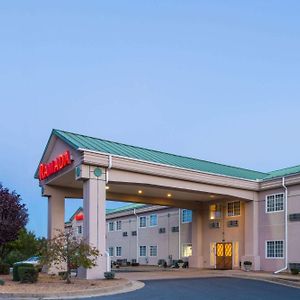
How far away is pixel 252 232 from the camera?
33.8m

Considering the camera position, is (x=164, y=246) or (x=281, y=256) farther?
(x=164, y=246)

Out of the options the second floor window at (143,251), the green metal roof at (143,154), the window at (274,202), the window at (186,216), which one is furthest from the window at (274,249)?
the second floor window at (143,251)

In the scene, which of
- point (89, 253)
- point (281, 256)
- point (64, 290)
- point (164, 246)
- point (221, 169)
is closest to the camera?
point (64, 290)

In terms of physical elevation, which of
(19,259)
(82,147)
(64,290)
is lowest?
(19,259)

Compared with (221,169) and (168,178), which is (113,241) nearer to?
(221,169)

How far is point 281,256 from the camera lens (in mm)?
31703

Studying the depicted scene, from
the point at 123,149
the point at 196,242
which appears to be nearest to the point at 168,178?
the point at 123,149

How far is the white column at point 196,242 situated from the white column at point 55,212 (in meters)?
12.4

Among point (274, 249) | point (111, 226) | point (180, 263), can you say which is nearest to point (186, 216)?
point (180, 263)

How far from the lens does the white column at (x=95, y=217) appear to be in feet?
82.2

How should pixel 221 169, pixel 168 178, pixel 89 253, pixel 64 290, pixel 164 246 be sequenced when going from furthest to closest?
1. pixel 164 246
2. pixel 221 169
3. pixel 168 178
4. pixel 89 253
5. pixel 64 290

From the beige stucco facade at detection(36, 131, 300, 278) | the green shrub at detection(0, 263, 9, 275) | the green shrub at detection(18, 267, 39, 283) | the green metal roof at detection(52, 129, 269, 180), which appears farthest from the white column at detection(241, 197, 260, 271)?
the green shrub at detection(18, 267, 39, 283)

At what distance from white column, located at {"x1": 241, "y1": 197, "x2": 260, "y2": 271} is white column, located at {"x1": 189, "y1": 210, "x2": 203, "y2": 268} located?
588cm

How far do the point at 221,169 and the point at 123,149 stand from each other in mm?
9591
